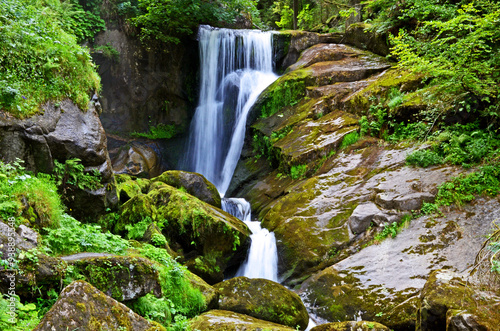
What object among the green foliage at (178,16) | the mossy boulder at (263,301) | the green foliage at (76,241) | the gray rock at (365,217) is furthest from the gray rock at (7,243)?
the green foliage at (178,16)

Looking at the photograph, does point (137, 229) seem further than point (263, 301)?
Yes

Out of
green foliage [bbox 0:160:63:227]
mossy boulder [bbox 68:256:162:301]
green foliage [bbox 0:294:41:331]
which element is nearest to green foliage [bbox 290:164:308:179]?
mossy boulder [bbox 68:256:162:301]

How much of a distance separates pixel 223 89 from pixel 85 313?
14.4 m

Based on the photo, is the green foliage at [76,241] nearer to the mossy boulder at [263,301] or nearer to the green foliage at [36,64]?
the mossy boulder at [263,301]

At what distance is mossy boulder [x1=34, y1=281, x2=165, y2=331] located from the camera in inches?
101

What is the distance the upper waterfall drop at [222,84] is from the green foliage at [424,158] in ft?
26.4

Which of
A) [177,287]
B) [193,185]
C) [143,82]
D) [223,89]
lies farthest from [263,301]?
[143,82]

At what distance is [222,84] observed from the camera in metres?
16.4

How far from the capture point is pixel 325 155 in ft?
33.5

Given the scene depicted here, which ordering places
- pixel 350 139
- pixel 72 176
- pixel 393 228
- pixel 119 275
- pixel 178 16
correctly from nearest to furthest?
pixel 119 275
pixel 72 176
pixel 393 228
pixel 350 139
pixel 178 16

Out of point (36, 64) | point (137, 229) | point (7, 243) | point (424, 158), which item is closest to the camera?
point (7, 243)

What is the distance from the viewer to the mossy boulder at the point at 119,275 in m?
3.74

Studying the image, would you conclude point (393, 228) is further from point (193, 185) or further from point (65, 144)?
point (65, 144)

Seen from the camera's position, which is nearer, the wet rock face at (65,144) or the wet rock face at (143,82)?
the wet rock face at (65,144)
